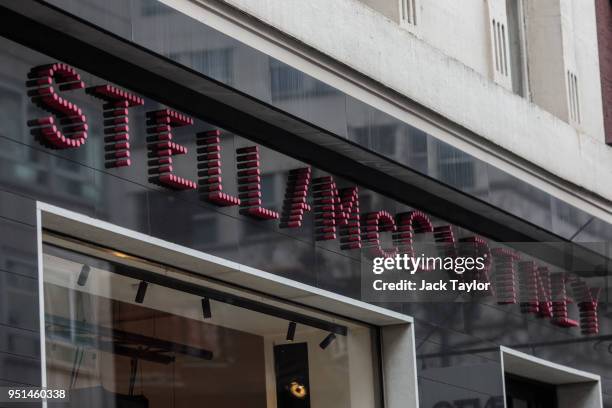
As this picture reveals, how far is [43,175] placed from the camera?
1217 centimetres

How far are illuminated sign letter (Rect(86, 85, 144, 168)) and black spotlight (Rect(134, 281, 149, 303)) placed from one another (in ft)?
4.16

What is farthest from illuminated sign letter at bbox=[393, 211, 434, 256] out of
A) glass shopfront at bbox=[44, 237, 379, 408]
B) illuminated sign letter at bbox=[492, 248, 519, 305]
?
illuminated sign letter at bbox=[492, 248, 519, 305]

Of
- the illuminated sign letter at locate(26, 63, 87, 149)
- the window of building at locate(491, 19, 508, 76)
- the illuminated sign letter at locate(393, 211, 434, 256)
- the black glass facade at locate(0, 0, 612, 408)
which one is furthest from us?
the window of building at locate(491, 19, 508, 76)

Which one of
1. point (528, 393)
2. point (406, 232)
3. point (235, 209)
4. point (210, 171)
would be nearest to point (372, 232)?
point (406, 232)

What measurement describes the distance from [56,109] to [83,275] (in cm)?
144

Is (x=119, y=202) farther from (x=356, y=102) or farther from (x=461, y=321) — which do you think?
(x=461, y=321)

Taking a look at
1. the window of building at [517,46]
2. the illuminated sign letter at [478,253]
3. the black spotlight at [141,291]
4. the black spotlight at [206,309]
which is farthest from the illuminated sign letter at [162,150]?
the window of building at [517,46]

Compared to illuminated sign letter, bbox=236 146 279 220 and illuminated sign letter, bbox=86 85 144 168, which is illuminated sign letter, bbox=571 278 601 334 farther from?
illuminated sign letter, bbox=86 85 144 168

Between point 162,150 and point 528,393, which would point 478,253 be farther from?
point 162,150

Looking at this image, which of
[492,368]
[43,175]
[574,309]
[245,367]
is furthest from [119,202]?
[574,309]

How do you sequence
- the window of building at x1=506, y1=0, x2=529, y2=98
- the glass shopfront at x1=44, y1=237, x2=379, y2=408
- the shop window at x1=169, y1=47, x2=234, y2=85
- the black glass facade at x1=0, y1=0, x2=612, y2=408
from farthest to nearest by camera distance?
the window of building at x1=506, y1=0, x2=529, y2=98 < the shop window at x1=169, y1=47, x2=234, y2=85 < the glass shopfront at x1=44, y1=237, x2=379, y2=408 < the black glass facade at x1=0, y1=0, x2=612, y2=408

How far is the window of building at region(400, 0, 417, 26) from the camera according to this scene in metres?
18.1

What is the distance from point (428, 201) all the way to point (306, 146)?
2.54 m

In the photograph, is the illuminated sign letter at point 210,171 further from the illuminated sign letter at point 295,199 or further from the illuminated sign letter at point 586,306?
the illuminated sign letter at point 586,306
